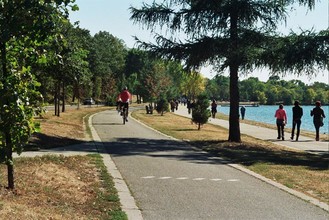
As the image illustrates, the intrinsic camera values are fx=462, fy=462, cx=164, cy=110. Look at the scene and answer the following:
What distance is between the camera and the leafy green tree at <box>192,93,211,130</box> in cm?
2505

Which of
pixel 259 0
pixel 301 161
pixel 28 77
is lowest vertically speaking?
pixel 301 161

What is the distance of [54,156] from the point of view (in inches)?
416

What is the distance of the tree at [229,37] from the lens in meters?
15.8

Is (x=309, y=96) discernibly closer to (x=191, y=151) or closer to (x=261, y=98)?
(x=261, y=98)

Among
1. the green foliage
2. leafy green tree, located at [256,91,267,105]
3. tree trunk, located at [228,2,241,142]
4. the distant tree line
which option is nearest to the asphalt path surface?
tree trunk, located at [228,2,241,142]

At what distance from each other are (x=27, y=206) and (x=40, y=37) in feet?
7.21

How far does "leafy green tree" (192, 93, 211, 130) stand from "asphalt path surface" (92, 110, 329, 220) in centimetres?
1234

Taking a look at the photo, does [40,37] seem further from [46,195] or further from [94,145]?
[94,145]

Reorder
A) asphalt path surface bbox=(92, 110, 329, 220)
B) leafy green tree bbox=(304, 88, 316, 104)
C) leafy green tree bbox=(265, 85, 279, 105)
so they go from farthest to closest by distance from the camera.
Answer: leafy green tree bbox=(265, 85, 279, 105)
leafy green tree bbox=(304, 88, 316, 104)
asphalt path surface bbox=(92, 110, 329, 220)

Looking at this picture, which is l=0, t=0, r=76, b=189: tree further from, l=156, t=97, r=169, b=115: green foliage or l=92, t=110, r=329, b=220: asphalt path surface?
l=156, t=97, r=169, b=115: green foliage

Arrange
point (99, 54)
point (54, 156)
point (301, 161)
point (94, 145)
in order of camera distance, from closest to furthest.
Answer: point (54, 156) < point (301, 161) < point (94, 145) < point (99, 54)

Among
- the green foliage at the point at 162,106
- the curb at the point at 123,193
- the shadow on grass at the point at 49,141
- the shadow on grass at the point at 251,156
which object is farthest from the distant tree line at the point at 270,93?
the curb at the point at 123,193

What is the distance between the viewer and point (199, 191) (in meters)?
7.89

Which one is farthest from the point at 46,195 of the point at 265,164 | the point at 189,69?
the point at 189,69
